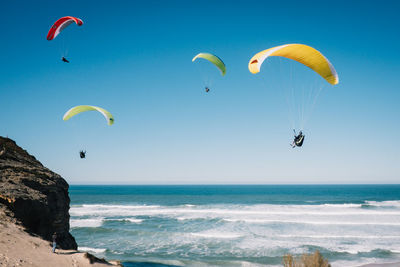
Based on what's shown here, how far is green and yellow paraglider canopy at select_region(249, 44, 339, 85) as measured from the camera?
7959 mm

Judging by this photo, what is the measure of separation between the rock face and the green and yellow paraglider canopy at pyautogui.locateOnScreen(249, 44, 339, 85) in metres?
9.30

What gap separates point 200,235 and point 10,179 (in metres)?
12.5

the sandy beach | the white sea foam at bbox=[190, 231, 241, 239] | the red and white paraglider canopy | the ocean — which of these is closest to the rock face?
the sandy beach

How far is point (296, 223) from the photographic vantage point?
922 inches

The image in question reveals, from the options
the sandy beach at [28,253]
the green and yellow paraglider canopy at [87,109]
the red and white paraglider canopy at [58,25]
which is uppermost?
the red and white paraglider canopy at [58,25]

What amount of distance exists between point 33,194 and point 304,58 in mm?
10972

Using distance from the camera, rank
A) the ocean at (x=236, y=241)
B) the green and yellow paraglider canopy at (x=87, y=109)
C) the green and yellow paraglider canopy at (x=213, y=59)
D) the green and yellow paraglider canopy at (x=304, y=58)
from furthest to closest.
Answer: the ocean at (x=236, y=241), the green and yellow paraglider canopy at (x=213, y=59), the green and yellow paraglider canopy at (x=87, y=109), the green and yellow paraglider canopy at (x=304, y=58)

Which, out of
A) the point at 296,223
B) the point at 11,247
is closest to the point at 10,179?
the point at 11,247

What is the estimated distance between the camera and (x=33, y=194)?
10.0 metres

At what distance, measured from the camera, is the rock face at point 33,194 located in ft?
31.0

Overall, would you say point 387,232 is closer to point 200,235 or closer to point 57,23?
point 200,235

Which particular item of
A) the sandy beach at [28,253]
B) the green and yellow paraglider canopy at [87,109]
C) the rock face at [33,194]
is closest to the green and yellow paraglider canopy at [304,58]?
the green and yellow paraglider canopy at [87,109]

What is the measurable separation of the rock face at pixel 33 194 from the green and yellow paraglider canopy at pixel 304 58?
9297mm

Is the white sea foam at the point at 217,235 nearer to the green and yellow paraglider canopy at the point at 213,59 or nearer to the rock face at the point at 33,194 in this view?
the rock face at the point at 33,194
